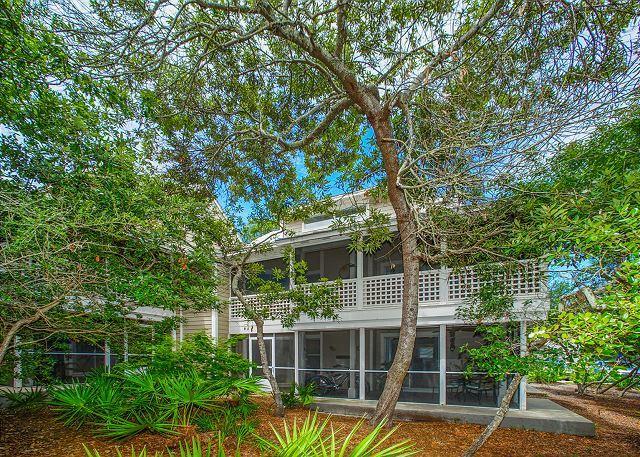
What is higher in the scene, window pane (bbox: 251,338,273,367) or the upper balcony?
the upper balcony

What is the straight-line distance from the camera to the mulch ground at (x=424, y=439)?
203 inches

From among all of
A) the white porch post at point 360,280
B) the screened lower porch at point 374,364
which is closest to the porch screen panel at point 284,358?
the screened lower porch at point 374,364

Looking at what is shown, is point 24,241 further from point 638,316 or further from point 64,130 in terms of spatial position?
point 638,316

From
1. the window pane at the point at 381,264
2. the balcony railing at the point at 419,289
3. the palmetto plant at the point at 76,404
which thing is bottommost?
the palmetto plant at the point at 76,404

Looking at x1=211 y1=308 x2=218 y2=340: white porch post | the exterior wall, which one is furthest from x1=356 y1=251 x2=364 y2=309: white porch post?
the exterior wall

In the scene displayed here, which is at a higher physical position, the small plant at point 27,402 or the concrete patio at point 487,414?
the small plant at point 27,402

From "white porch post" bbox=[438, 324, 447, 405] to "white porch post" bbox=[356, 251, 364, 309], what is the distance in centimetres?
263

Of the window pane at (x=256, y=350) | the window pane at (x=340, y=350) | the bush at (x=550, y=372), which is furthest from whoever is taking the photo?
the window pane at (x=256, y=350)

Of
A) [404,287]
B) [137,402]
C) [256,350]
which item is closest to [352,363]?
[256,350]

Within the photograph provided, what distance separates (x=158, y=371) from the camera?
7.13m

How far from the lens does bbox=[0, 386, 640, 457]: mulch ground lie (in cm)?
516

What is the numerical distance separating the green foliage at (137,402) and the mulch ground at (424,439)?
7.9 inches

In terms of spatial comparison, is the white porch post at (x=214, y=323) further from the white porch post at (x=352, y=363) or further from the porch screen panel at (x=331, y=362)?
the white porch post at (x=352, y=363)

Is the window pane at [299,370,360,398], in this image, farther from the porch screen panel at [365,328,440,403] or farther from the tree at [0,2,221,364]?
the tree at [0,2,221,364]
